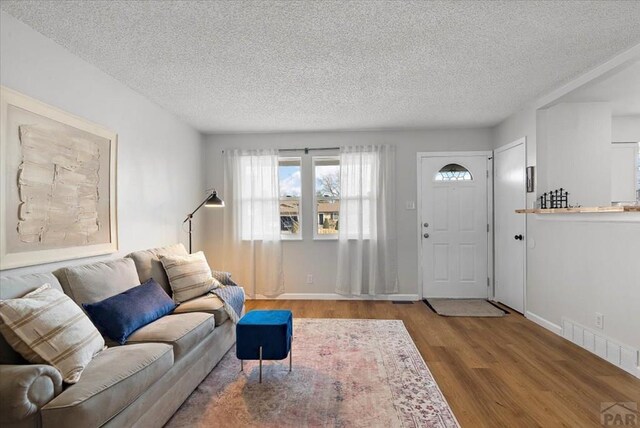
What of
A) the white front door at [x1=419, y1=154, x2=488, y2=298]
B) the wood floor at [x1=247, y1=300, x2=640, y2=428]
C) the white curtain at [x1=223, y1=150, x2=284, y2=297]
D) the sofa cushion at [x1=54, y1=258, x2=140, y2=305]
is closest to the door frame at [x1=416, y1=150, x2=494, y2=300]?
the white front door at [x1=419, y1=154, x2=488, y2=298]

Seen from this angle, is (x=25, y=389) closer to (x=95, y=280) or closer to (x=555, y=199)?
(x=95, y=280)

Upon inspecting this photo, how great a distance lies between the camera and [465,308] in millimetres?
4438

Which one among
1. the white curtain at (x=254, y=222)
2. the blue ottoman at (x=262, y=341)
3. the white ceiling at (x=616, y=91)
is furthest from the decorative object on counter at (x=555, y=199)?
the white curtain at (x=254, y=222)

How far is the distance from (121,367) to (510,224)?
4462 mm

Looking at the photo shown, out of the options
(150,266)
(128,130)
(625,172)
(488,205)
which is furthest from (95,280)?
(625,172)

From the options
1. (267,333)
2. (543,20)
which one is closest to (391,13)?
(543,20)

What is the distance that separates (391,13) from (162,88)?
2.34 metres

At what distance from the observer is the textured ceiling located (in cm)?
208

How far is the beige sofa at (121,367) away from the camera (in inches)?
54.3

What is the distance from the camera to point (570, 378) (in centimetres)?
256

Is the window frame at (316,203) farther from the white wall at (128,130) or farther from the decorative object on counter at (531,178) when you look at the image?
the decorative object on counter at (531,178)

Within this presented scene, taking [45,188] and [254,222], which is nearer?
[45,188]

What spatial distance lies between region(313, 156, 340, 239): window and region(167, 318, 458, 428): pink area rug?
2063 millimetres

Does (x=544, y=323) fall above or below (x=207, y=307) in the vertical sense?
below
